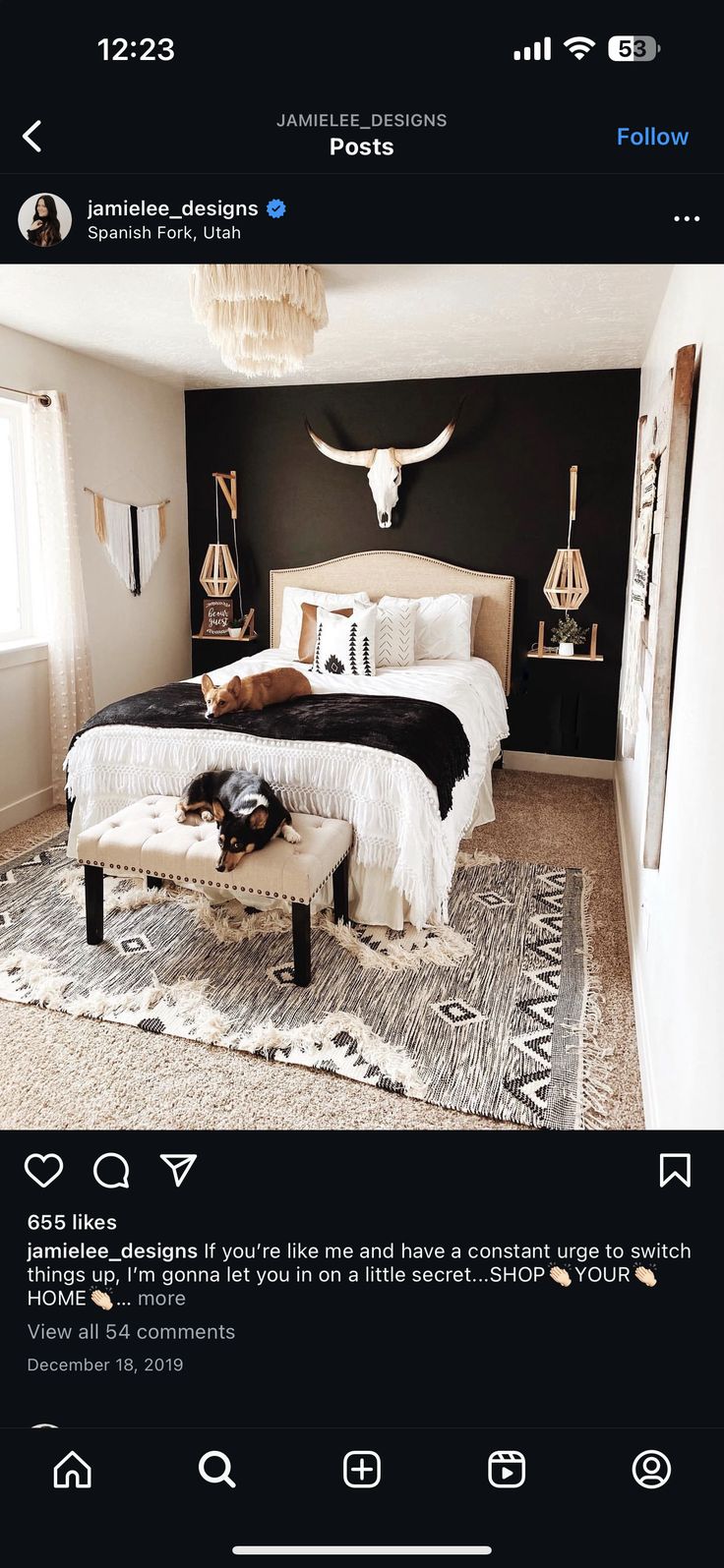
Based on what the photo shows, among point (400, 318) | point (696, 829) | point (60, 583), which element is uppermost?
point (400, 318)

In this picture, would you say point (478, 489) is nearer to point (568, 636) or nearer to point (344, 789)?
point (568, 636)

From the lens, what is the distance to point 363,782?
3.05 meters

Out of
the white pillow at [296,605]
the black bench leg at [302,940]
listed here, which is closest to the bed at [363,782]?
the black bench leg at [302,940]

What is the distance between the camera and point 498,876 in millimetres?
3551

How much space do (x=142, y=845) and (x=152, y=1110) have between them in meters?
0.92
